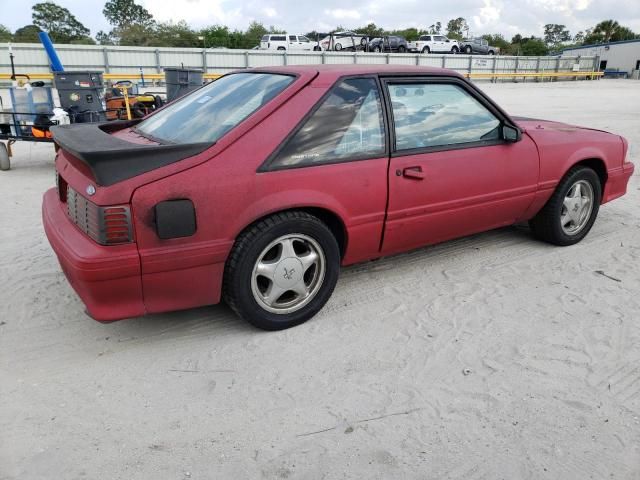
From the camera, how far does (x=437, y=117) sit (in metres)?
3.62

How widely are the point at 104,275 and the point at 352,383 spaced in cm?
137

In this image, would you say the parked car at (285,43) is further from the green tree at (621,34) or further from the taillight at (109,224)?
the green tree at (621,34)

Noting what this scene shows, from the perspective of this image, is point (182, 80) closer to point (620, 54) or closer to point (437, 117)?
point (437, 117)

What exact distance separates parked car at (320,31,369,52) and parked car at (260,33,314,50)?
61.3 inches

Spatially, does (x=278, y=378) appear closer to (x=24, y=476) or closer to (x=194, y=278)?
(x=194, y=278)

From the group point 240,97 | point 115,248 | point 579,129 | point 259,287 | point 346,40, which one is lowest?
point 259,287

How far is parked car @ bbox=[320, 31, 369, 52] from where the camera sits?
36219 mm

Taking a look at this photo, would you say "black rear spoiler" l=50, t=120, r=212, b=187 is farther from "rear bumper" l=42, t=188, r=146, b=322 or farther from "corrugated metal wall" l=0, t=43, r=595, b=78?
"corrugated metal wall" l=0, t=43, r=595, b=78

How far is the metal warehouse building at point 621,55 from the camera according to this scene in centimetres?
5259

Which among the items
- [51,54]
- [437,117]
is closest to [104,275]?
[437,117]

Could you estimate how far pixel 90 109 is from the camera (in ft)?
27.4

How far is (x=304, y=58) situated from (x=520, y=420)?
1224 inches

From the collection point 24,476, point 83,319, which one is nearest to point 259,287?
point 83,319

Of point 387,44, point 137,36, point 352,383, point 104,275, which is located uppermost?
point 137,36
